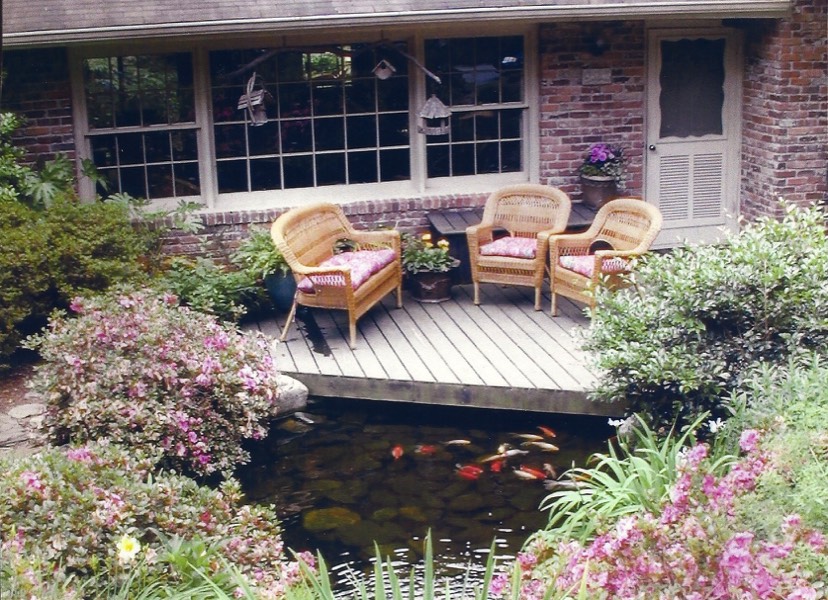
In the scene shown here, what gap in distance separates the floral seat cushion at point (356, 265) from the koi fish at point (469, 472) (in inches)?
69.4

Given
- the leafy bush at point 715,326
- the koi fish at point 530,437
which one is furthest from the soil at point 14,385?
the leafy bush at point 715,326

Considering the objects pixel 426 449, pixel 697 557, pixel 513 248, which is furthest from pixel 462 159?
pixel 697 557

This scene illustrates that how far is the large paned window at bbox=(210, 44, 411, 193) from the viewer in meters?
9.05

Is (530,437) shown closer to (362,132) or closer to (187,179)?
(362,132)

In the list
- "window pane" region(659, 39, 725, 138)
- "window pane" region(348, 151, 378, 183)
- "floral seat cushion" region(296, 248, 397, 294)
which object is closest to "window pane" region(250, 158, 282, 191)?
"window pane" region(348, 151, 378, 183)

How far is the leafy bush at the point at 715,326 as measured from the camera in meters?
6.13

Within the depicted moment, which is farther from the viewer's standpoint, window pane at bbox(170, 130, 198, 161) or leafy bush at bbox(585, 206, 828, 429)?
window pane at bbox(170, 130, 198, 161)

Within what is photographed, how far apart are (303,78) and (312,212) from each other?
1465 mm

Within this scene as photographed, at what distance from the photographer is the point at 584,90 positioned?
31.3 ft

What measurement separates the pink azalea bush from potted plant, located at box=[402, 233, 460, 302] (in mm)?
4946

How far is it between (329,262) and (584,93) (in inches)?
117

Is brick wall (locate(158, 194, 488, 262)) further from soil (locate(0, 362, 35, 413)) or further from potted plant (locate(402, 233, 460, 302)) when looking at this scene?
soil (locate(0, 362, 35, 413))

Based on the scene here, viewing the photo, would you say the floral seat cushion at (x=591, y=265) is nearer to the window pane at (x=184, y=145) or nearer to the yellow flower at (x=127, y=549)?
the window pane at (x=184, y=145)

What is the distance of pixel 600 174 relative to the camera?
31.1ft
